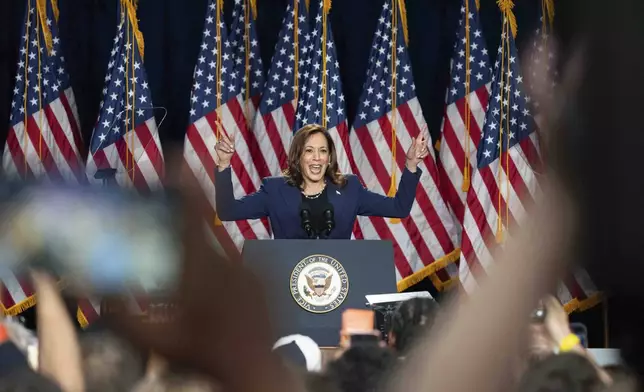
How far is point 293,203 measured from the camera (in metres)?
3.44

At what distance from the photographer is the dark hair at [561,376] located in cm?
35

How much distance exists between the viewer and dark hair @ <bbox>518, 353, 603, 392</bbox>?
0.35 m

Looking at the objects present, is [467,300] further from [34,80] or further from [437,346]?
[34,80]

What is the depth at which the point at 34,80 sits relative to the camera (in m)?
7.03

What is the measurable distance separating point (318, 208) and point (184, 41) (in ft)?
14.4

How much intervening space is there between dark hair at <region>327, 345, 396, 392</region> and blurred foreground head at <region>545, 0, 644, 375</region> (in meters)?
0.11

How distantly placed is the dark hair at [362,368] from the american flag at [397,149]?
652 cm

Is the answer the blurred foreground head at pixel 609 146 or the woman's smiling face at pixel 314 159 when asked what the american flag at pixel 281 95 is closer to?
the woman's smiling face at pixel 314 159

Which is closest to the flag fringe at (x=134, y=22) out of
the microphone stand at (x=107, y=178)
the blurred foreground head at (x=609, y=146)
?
the microphone stand at (x=107, y=178)

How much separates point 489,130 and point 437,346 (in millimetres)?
6555

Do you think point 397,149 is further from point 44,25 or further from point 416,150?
point 416,150

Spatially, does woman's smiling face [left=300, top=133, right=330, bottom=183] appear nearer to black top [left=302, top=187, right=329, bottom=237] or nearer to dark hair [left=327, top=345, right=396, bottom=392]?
black top [left=302, top=187, right=329, bottom=237]

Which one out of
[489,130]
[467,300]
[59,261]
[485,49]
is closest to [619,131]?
[467,300]

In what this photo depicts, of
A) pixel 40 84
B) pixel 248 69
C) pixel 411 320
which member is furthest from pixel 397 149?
pixel 411 320
